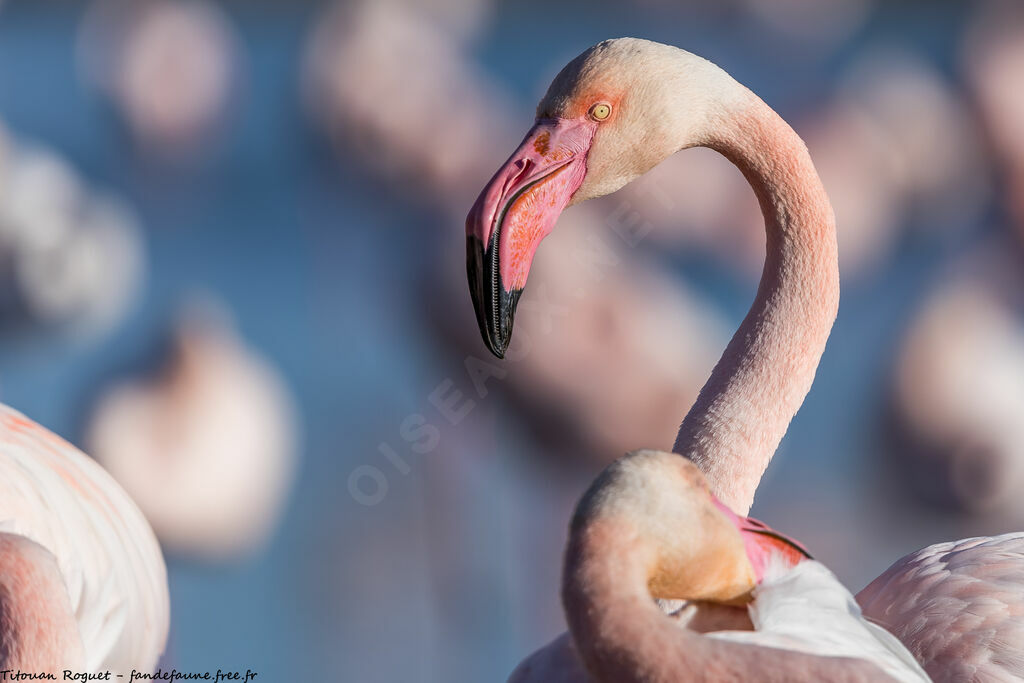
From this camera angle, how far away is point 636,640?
2.92ft

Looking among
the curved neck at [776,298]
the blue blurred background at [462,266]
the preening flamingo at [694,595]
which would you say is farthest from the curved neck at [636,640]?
the blue blurred background at [462,266]

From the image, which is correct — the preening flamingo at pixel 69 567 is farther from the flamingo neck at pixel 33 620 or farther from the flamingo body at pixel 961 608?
the flamingo body at pixel 961 608

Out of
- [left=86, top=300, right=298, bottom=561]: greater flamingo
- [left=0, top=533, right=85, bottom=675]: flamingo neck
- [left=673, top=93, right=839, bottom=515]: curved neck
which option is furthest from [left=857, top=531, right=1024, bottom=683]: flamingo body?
[left=86, top=300, right=298, bottom=561]: greater flamingo

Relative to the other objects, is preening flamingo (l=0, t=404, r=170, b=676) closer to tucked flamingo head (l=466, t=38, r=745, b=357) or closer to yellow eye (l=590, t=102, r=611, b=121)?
tucked flamingo head (l=466, t=38, r=745, b=357)

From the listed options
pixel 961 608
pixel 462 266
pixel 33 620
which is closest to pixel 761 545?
pixel 961 608

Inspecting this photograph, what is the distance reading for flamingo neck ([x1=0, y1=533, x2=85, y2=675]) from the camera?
150 cm

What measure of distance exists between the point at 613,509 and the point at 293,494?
3886mm

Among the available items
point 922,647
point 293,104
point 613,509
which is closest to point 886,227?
point 293,104

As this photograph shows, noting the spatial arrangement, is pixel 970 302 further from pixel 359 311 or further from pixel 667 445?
pixel 359 311

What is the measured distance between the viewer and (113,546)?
2096 millimetres

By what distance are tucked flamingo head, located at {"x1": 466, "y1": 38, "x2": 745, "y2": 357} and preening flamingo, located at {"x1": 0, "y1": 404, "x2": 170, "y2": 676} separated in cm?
67

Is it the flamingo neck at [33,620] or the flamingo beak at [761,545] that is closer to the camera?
the flamingo beak at [761,545]

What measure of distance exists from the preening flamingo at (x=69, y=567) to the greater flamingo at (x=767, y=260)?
67cm

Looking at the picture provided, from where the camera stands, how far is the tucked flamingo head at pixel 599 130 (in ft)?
5.42
